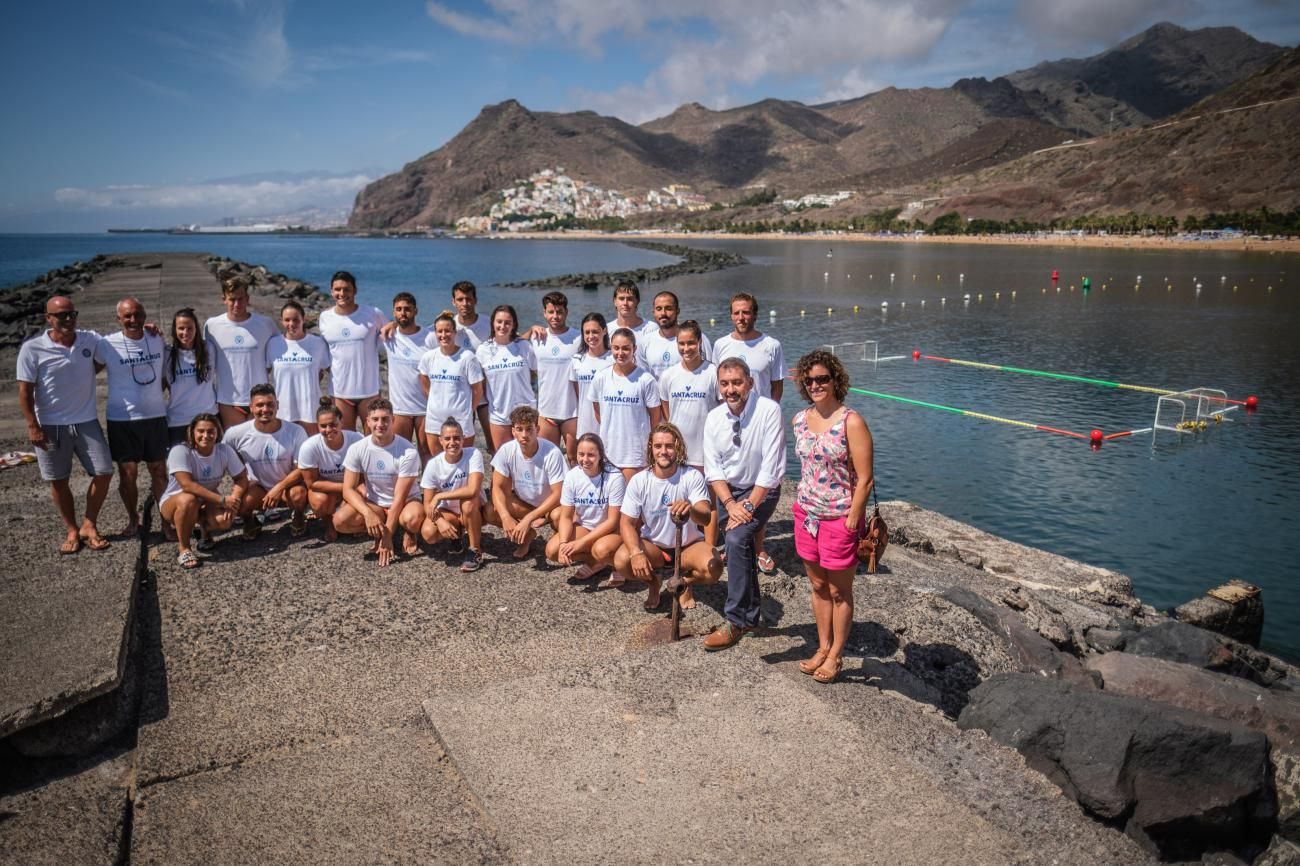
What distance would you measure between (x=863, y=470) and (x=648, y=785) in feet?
7.39

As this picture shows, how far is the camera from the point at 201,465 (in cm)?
729

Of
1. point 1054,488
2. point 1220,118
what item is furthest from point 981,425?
point 1220,118

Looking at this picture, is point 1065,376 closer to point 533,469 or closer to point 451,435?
point 533,469

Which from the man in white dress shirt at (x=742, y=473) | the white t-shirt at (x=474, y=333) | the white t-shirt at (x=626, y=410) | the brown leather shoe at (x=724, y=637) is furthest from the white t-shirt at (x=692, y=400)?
the white t-shirt at (x=474, y=333)

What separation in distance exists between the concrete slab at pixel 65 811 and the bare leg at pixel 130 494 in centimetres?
317

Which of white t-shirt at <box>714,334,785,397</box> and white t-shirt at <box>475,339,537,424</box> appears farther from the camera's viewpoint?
white t-shirt at <box>475,339,537,424</box>

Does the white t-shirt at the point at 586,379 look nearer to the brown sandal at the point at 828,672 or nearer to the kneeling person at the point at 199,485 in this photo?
the kneeling person at the point at 199,485

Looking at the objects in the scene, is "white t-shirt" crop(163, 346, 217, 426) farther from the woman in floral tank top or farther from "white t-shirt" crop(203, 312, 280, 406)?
the woman in floral tank top

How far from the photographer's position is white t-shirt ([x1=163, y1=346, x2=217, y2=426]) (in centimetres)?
763

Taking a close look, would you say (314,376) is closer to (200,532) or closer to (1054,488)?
(200,532)

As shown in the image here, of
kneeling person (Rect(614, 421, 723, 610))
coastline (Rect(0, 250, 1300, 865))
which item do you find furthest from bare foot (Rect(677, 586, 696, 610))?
coastline (Rect(0, 250, 1300, 865))

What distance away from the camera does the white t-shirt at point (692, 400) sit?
6.99 meters

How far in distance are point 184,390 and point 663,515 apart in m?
4.89

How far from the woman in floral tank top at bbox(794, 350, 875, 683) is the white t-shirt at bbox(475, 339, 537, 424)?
403 cm
